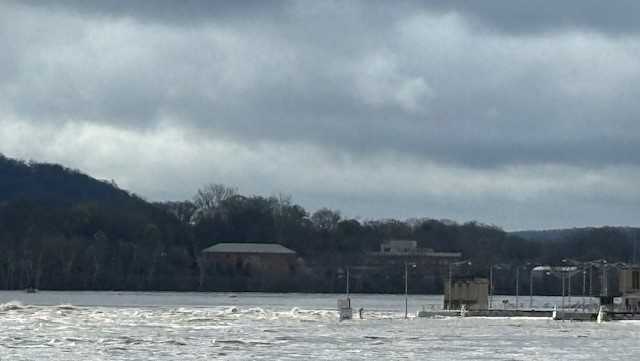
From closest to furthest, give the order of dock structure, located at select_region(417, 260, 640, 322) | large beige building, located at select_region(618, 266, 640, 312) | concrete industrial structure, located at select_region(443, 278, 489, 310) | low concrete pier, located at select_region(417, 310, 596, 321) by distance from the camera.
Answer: low concrete pier, located at select_region(417, 310, 596, 321) < dock structure, located at select_region(417, 260, 640, 322) < large beige building, located at select_region(618, 266, 640, 312) < concrete industrial structure, located at select_region(443, 278, 489, 310)

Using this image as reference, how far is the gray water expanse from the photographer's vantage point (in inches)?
3137

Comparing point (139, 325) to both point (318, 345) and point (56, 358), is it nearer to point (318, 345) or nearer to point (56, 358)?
point (318, 345)

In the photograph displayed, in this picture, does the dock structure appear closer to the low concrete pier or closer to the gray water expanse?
the low concrete pier

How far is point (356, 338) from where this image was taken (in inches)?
3834

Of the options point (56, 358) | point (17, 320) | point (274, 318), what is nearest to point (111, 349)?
point (56, 358)

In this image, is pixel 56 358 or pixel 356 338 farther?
pixel 356 338

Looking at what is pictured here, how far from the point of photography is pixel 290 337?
98688mm

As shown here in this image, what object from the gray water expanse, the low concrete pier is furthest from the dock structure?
the gray water expanse

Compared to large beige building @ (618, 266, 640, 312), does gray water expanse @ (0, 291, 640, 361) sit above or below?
below

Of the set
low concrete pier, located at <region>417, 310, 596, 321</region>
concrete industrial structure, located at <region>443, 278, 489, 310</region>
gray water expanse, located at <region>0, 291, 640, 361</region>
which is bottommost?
gray water expanse, located at <region>0, 291, 640, 361</region>

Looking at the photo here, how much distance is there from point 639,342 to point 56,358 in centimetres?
3877

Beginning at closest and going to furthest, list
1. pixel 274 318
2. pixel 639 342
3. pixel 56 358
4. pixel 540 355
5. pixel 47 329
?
1. pixel 56 358
2. pixel 540 355
3. pixel 639 342
4. pixel 47 329
5. pixel 274 318

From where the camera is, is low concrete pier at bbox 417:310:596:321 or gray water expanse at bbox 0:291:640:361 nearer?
gray water expanse at bbox 0:291:640:361

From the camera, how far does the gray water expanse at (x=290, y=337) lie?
7969cm
